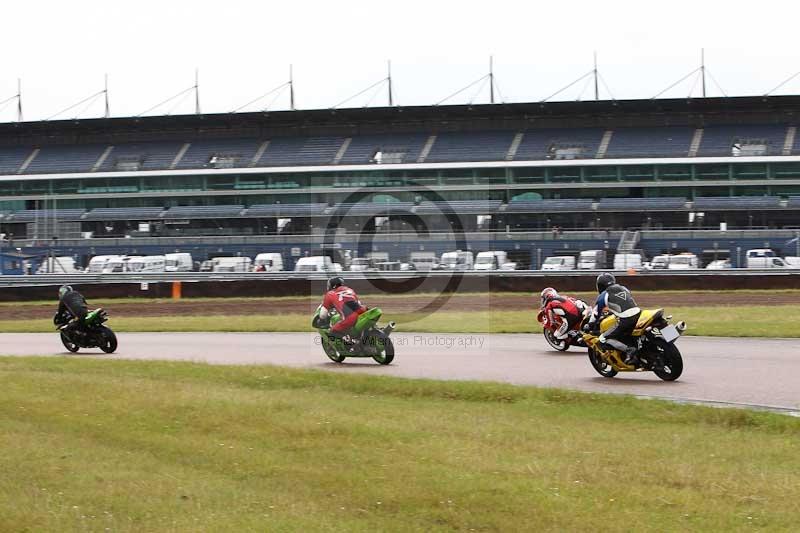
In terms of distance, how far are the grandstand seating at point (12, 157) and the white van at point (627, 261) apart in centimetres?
5172

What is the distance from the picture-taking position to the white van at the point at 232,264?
152 ft

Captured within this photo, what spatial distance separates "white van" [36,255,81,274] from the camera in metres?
48.2

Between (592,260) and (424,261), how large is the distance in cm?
715

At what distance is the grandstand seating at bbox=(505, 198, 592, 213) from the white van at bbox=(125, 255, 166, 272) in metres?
24.0

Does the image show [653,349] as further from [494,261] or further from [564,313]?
[494,261]

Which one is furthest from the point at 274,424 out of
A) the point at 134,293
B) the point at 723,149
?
the point at 723,149

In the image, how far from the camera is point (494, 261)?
136 ft

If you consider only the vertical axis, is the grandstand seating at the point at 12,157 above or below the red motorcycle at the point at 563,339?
above

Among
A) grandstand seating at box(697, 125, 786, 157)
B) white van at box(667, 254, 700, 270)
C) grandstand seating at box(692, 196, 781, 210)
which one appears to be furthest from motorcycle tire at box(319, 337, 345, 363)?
grandstand seating at box(697, 125, 786, 157)

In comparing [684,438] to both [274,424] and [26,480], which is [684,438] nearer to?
[274,424]

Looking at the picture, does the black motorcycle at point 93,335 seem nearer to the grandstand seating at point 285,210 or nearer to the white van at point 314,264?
the white van at point 314,264

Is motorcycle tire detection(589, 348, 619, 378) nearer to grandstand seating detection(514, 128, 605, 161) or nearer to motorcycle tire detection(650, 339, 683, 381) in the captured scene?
motorcycle tire detection(650, 339, 683, 381)

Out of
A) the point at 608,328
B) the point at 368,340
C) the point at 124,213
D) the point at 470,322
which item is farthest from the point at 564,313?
the point at 124,213

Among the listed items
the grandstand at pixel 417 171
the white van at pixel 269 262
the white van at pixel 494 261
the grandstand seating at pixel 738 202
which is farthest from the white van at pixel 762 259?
the grandstand seating at pixel 738 202
